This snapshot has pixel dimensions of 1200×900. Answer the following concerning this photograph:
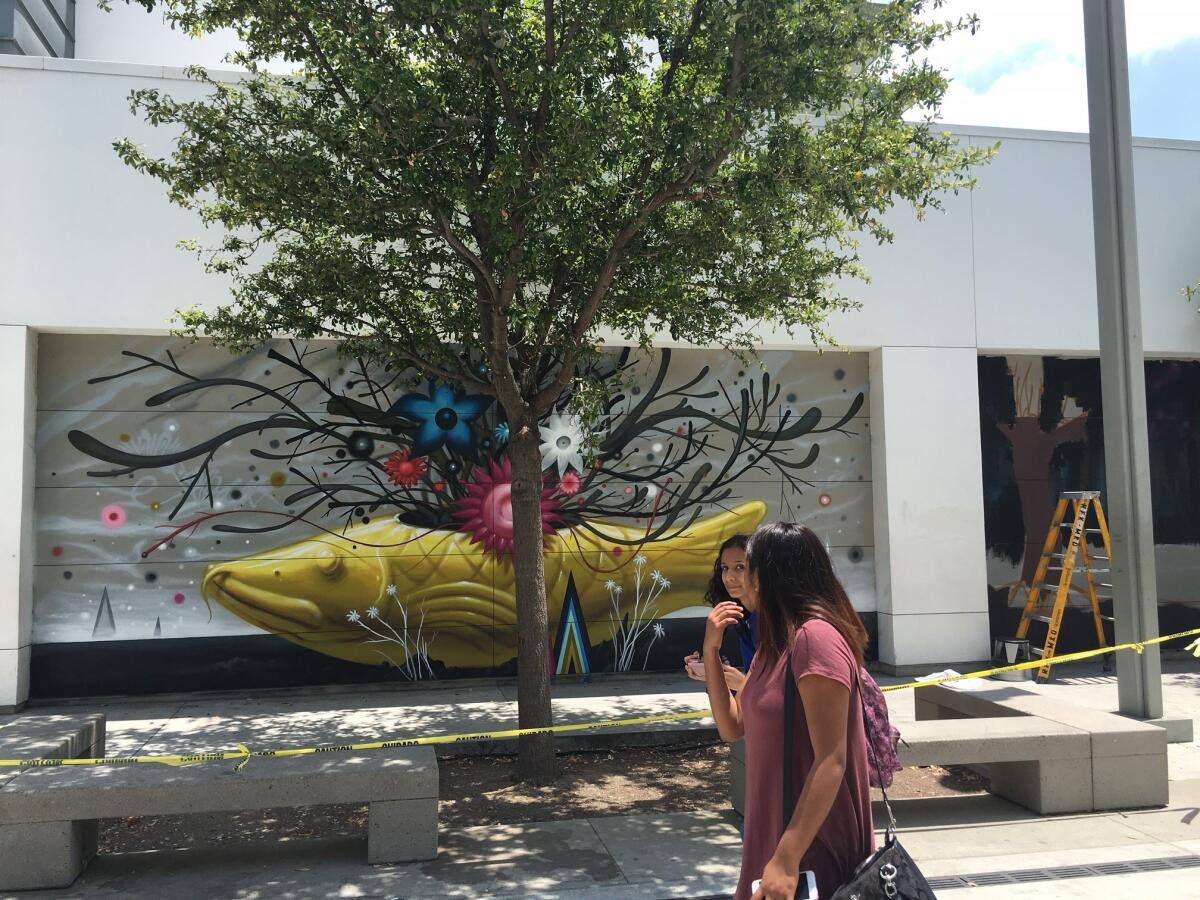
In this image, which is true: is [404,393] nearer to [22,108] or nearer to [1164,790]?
[22,108]

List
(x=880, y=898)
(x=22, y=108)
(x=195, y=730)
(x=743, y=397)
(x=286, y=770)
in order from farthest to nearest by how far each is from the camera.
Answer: (x=743, y=397), (x=22, y=108), (x=195, y=730), (x=286, y=770), (x=880, y=898)

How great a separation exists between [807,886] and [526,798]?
15.1ft

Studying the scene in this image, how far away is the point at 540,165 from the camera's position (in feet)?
21.3

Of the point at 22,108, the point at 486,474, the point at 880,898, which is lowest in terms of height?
the point at 880,898

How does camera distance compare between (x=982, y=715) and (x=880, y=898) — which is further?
(x=982, y=715)

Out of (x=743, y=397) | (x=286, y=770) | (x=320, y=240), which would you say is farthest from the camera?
(x=743, y=397)

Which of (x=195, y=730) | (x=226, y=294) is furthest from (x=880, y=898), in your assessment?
(x=226, y=294)

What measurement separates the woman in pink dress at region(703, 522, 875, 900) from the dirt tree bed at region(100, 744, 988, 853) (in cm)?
404

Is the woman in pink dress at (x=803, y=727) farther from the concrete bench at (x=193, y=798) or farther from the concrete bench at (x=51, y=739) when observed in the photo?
the concrete bench at (x=51, y=739)

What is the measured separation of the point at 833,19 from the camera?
6270 millimetres

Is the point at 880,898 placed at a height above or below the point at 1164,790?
above

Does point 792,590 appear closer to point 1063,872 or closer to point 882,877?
point 882,877

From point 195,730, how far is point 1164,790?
765cm

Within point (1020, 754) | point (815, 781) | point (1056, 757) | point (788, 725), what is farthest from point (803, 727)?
point (1056, 757)
